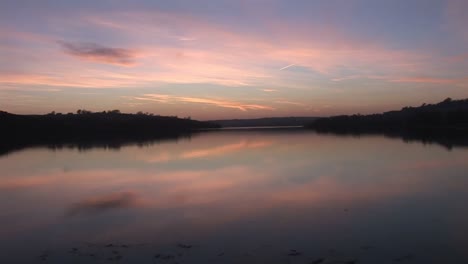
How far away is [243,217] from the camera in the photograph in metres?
9.94

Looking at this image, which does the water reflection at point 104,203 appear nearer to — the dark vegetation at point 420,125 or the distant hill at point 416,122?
the dark vegetation at point 420,125

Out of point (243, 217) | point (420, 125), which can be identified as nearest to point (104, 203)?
point (243, 217)

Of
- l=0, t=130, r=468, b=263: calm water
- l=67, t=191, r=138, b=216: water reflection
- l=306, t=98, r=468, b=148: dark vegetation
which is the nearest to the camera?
l=0, t=130, r=468, b=263: calm water

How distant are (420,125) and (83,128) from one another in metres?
76.2

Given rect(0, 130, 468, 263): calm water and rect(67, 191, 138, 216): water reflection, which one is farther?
rect(67, 191, 138, 216): water reflection

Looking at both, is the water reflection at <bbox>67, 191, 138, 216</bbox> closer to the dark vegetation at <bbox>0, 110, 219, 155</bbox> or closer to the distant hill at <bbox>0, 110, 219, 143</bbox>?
the dark vegetation at <bbox>0, 110, 219, 155</bbox>

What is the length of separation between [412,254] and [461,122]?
71.1m

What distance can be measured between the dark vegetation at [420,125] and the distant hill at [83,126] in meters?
42.3

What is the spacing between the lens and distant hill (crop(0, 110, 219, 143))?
71.4 metres

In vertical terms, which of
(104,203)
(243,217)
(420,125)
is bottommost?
(104,203)

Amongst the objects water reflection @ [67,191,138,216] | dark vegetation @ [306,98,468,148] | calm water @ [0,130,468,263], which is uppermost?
dark vegetation @ [306,98,468,148]

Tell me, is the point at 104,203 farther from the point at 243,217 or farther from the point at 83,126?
the point at 83,126

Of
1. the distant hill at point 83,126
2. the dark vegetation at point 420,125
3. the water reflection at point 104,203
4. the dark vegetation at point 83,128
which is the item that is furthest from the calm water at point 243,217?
the distant hill at point 83,126

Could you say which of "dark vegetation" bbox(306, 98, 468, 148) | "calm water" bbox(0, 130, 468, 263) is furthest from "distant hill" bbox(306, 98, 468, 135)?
"calm water" bbox(0, 130, 468, 263)
